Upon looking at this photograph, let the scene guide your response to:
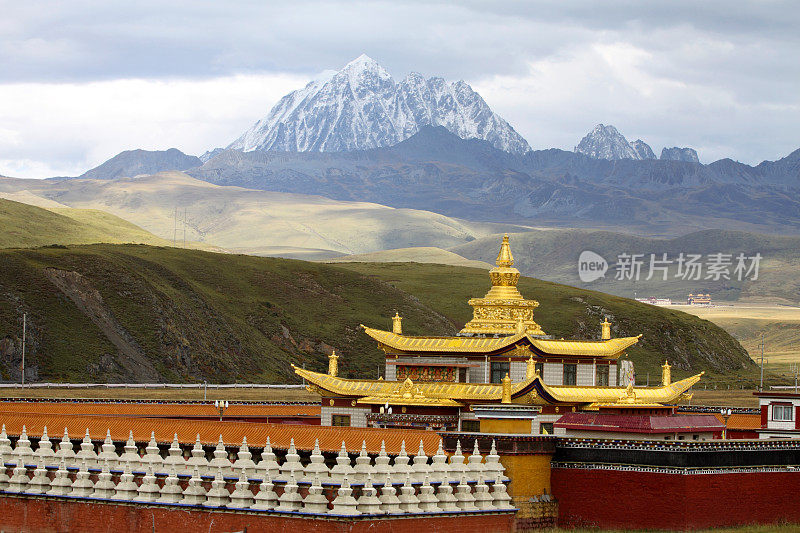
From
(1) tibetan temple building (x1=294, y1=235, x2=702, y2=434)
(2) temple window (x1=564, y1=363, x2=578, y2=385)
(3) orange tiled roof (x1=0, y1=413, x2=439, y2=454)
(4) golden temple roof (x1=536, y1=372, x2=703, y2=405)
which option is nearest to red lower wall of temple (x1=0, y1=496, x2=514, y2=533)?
(3) orange tiled roof (x1=0, y1=413, x2=439, y2=454)

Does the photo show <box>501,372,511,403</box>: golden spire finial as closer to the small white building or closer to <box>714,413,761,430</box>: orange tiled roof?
the small white building

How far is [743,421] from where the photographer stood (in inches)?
2586

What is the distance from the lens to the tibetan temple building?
54.7 meters

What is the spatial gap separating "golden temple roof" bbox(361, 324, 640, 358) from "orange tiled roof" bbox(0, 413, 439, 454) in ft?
38.6

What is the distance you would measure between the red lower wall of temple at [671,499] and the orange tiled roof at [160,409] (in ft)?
83.7

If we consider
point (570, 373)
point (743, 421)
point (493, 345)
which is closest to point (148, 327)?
point (743, 421)

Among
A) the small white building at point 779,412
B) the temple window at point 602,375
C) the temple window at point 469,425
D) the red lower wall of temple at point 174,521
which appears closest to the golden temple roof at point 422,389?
the temple window at point 469,425

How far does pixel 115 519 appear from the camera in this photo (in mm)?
42625

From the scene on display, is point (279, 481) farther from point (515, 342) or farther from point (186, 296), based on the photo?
point (186, 296)

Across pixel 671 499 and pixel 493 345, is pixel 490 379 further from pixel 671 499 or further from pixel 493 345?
pixel 671 499

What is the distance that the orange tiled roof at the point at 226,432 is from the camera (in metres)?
43.2

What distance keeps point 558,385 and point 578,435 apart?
1257cm

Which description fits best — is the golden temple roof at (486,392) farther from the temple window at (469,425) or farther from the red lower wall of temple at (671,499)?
the red lower wall of temple at (671,499)

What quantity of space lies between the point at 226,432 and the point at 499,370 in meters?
16.4
